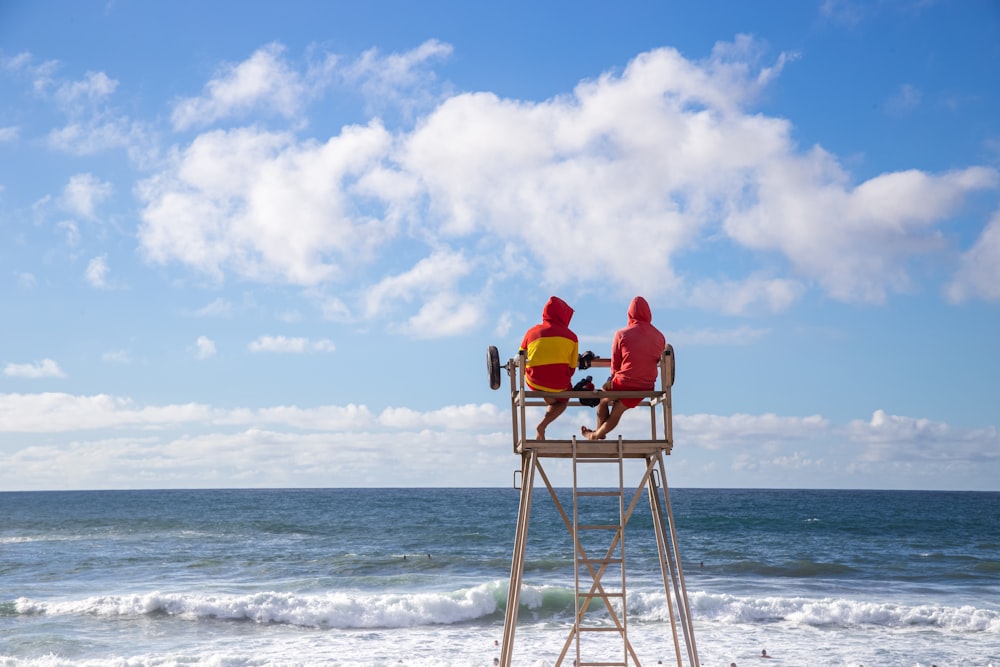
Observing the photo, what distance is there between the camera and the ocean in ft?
48.6

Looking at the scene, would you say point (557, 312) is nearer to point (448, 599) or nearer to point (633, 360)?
point (633, 360)

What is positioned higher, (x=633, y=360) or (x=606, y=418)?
(x=633, y=360)

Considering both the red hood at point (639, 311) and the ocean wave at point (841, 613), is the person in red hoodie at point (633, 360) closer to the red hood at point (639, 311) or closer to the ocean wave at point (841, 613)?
the red hood at point (639, 311)

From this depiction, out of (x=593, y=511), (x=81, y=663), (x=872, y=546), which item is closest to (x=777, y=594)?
(x=81, y=663)

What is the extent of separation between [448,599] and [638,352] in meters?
12.2

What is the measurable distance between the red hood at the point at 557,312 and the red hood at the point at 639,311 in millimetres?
537

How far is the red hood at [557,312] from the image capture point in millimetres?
7988

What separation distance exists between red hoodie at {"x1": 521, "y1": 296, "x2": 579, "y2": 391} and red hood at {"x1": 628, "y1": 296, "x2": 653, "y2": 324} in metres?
0.52

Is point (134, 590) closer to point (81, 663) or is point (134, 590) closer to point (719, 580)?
point (81, 663)

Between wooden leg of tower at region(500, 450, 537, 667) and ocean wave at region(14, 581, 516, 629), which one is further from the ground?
wooden leg of tower at region(500, 450, 537, 667)

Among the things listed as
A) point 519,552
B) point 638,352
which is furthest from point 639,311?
point 519,552

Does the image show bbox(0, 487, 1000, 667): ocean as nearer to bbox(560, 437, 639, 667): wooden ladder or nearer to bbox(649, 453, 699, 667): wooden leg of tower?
bbox(560, 437, 639, 667): wooden ladder

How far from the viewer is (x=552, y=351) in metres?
8.07

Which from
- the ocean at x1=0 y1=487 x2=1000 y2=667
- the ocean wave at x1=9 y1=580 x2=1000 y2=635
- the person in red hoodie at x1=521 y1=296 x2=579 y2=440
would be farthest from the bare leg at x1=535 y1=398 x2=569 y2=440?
the ocean wave at x1=9 y1=580 x2=1000 y2=635
